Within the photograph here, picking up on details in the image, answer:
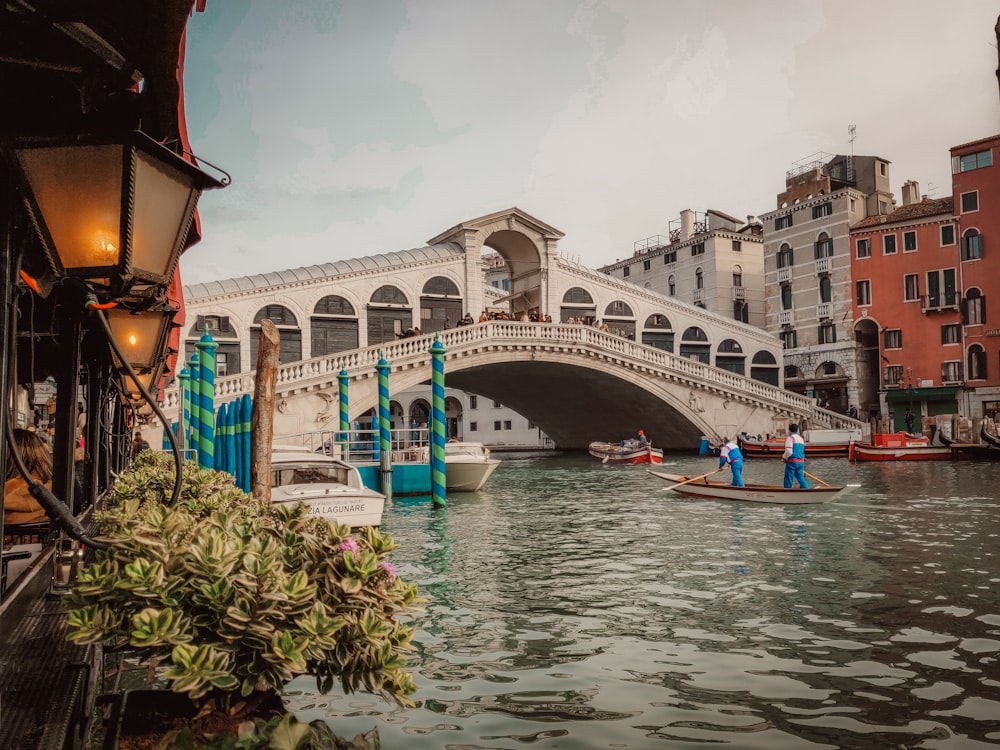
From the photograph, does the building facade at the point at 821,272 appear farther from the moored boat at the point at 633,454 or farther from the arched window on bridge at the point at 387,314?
the arched window on bridge at the point at 387,314

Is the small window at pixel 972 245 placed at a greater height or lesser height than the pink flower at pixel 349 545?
greater

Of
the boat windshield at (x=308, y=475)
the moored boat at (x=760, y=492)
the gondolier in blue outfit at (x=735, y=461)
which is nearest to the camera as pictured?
the boat windshield at (x=308, y=475)

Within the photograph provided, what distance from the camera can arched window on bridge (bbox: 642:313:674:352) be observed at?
123 feet

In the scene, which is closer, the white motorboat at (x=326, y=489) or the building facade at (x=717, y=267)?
the white motorboat at (x=326, y=489)

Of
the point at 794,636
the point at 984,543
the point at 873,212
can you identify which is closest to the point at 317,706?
the point at 794,636

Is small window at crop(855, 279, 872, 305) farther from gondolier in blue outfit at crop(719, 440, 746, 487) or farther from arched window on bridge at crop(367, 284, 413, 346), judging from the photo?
gondolier in blue outfit at crop(719, 440, 746, 487)

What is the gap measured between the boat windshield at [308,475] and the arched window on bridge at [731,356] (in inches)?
1089

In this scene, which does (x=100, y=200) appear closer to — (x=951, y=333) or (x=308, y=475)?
(x=308, y=475)

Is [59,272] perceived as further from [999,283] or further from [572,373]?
[999,283]

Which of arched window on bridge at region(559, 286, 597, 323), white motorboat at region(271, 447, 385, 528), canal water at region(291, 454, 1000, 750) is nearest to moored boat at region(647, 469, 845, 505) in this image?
canal water at region(291, 454, 1000, 750)

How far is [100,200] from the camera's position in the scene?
7.25ft

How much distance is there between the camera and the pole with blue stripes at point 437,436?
52.0 ft

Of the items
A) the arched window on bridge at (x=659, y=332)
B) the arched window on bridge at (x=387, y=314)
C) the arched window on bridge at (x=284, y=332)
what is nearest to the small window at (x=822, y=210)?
the arched window on bridge at (x=659, y=332)

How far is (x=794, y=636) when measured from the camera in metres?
6.08
